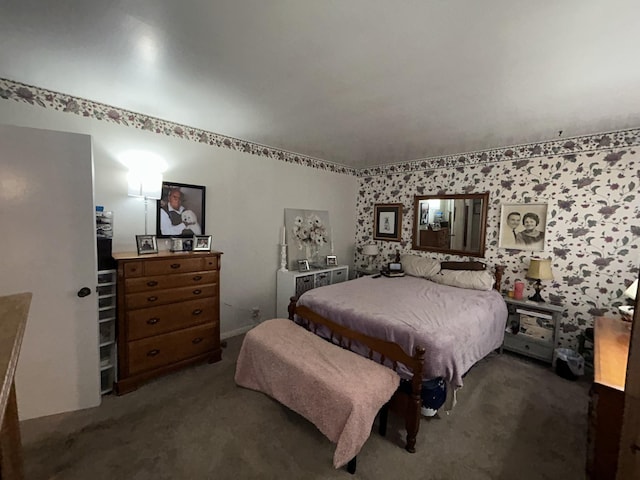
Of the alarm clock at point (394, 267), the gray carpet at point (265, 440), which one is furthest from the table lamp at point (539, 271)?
the alarm clock at point (394, 267)

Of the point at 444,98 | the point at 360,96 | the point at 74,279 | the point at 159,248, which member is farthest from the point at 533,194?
the point at 74,279

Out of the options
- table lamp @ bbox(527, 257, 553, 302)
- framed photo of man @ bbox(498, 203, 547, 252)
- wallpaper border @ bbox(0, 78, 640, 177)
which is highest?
wallpaper border @ bbox(0, 78, 640, 177)

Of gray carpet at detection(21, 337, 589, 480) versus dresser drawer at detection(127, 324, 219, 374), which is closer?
gray carpet at detection(21, 337, 589, 480)

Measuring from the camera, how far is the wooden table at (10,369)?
0.67m

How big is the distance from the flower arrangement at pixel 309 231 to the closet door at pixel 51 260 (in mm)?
2456

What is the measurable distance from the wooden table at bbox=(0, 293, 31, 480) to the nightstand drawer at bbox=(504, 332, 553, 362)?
3.91 meters

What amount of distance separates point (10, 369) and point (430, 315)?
7.97 feet

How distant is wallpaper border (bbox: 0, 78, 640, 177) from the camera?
219 cm

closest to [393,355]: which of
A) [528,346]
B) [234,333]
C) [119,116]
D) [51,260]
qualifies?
[528,346]

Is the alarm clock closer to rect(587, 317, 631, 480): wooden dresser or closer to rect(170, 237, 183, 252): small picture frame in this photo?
rect(587, 317, 631, 480): wooden dresser

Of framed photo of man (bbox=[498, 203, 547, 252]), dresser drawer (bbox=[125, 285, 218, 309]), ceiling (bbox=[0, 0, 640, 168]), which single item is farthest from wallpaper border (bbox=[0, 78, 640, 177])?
dresser drawer (bbox=[125, 285, 218, 309])

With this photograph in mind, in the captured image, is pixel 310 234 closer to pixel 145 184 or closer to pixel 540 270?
pixel 145 184

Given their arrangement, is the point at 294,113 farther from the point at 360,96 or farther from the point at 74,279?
the point at 74,279

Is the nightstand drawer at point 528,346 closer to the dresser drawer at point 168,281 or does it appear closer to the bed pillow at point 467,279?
the bed pillow at point 467,279
